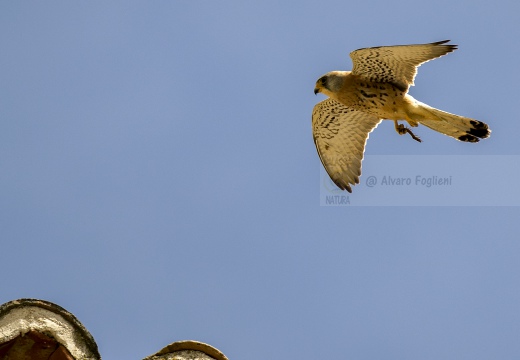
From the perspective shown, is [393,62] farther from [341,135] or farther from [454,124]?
[341,135]

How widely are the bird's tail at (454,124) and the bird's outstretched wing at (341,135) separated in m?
1.28

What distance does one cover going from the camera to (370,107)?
1027 cm

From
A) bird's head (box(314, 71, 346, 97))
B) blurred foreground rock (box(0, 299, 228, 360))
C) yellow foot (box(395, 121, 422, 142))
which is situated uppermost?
bird's head (box(314, 71, 346, 97))

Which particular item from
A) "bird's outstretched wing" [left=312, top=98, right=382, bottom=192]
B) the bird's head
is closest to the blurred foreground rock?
the bird's head

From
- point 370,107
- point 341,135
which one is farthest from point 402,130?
point 341,135

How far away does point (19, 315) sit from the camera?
4.93 metres

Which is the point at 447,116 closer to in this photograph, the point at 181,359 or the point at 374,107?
the point at 374,107

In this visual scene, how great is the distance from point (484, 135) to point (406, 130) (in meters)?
0.96

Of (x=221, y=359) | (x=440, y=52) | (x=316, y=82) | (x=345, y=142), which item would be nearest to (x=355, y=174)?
(x=345, y=142)

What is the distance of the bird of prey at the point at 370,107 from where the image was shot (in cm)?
973

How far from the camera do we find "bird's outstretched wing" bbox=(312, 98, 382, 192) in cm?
1108

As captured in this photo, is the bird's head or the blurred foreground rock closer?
the blurred foreground rock

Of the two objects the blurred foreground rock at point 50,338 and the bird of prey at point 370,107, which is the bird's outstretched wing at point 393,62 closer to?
the bird of prey at point 370,107

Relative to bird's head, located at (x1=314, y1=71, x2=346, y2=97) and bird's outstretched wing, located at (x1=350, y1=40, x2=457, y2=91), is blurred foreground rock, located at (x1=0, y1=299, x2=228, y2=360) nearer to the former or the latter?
bird's outstretched wing, located at (x1=350, y1=40, x2=457, y2=91)
